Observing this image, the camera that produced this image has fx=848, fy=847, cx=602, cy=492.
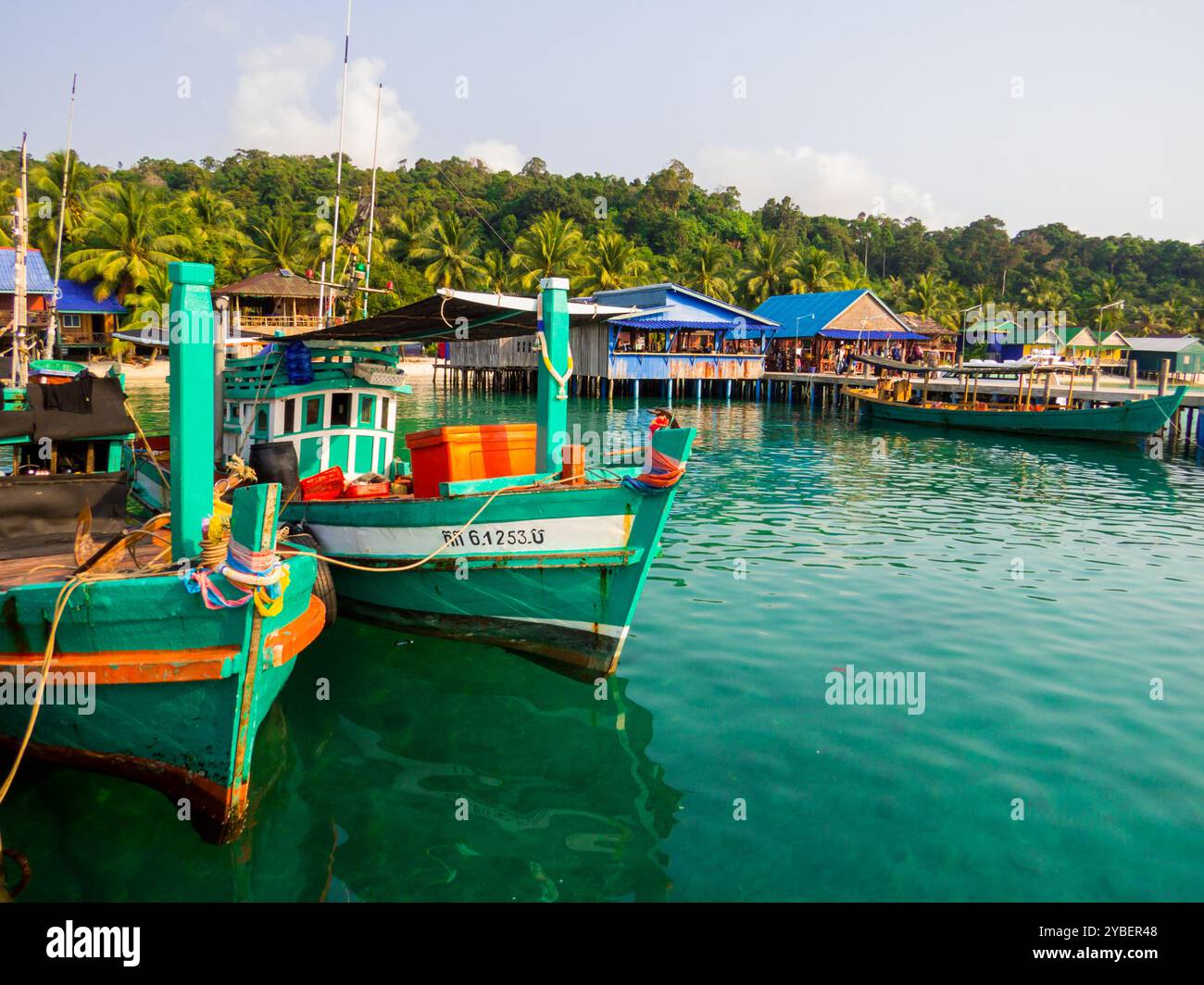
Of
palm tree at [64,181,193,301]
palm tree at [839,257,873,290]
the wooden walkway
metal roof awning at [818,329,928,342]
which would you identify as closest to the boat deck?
the wooden walkway

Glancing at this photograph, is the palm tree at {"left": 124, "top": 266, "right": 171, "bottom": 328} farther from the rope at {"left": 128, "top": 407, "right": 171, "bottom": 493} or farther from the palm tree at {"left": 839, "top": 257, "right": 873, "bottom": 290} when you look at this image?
the palm tree at {"left": 839, "top": 257, "right": 873, "bottom": 290}

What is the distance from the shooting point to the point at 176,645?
6.38 m

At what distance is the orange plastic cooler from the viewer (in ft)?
32.6

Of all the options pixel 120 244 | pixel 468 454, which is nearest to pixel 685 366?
pixel 120 244

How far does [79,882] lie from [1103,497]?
22.5 metres

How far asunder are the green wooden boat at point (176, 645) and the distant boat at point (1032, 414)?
32.7 m

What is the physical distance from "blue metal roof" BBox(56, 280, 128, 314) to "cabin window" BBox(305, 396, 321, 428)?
168 ft

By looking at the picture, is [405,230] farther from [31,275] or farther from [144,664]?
[144,664]

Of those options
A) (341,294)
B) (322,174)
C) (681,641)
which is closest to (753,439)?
(341,294)

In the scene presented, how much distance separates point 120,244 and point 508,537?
57.0m

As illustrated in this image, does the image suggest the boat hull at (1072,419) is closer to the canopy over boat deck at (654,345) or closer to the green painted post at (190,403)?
the canopy over boat deck at (654,345)

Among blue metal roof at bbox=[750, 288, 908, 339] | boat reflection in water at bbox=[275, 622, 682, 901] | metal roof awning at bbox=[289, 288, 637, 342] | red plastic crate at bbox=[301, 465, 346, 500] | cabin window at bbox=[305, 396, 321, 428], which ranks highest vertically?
blue metal roof at bbox=[750, 288, 908, 339]
